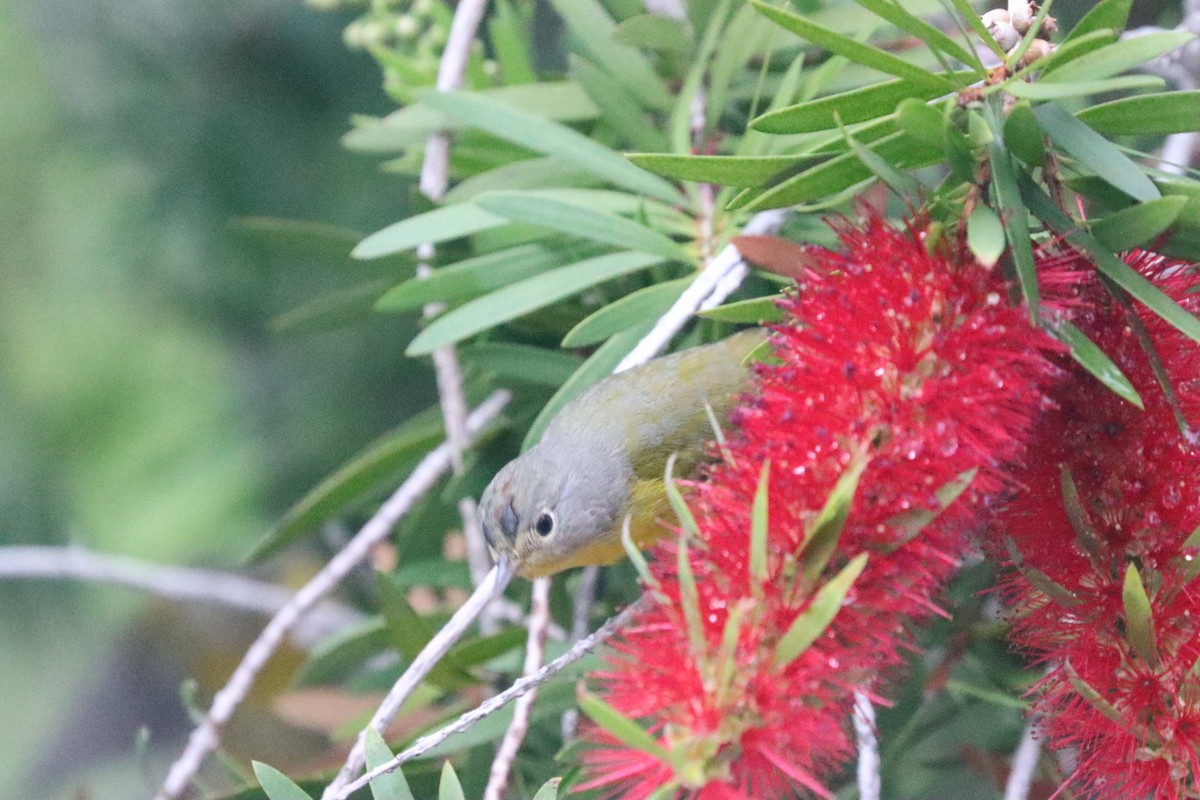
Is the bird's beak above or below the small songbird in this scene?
below

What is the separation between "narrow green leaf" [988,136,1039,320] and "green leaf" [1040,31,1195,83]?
0.20 feet

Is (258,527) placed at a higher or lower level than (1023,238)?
lower

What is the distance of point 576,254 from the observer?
1321mm

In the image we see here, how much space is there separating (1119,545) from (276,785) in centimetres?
69

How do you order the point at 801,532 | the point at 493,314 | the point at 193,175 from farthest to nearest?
the point at 193,175
the point at 493,314
the point at 801,532

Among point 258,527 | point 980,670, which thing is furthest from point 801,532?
point 258,527

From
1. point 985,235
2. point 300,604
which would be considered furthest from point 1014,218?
point 300,604

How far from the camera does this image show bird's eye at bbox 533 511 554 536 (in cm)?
130

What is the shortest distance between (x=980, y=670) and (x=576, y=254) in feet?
2.33

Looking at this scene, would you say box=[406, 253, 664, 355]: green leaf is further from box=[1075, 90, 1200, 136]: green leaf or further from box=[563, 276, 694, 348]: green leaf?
box=[1075, 90, 1200, 136]: green leaf

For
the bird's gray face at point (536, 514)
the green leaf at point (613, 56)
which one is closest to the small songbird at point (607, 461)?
the bird's gray face at point (536, 514)

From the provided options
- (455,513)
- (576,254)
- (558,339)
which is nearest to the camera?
(576,254)

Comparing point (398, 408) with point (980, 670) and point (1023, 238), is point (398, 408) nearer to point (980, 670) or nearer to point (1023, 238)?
point (980, 670)

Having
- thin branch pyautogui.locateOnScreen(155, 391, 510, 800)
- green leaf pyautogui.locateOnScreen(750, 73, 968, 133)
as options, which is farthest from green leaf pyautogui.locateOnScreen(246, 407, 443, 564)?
green leaf pyautogui.locateOnScreen(750, 73, 968, 133)
